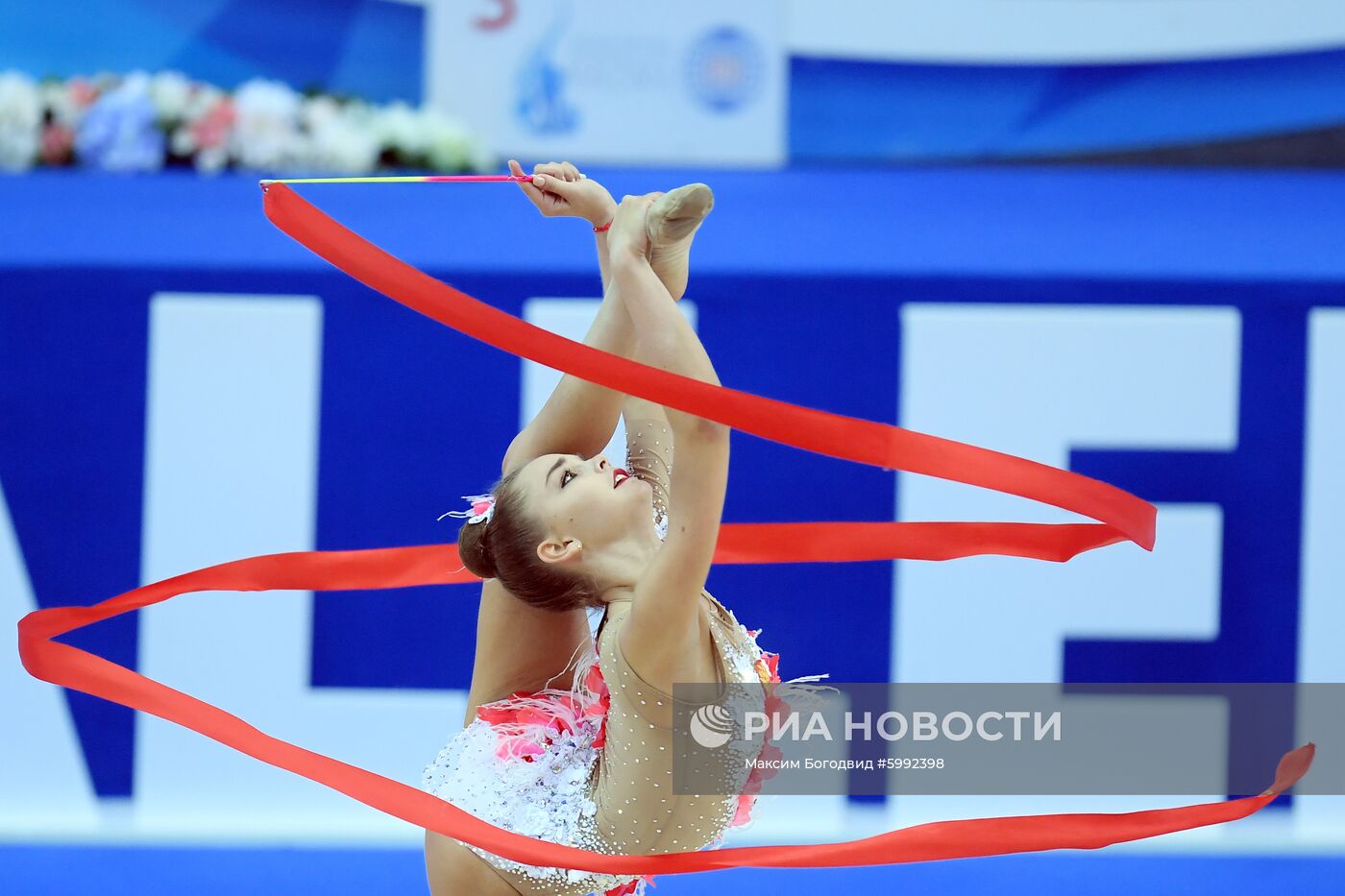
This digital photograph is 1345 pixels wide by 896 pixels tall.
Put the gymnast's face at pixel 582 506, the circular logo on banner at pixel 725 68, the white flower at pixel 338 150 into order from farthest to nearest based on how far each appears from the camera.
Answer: the circular logo on banner at pixel 725 68, the white flower at pixel 338 150, the gymnast's face at pixel 582 506

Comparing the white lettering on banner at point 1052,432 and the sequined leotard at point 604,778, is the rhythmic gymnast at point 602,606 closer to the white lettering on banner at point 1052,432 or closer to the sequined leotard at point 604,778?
the sequined leotard at point 604,778

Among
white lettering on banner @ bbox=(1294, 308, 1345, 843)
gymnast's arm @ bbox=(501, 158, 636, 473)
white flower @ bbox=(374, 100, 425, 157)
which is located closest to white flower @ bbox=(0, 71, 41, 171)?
white flower @ bbox=(374, 100, 425, 157)

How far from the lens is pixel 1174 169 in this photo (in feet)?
10.5

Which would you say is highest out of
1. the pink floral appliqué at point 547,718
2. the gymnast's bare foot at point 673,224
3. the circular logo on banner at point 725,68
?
the circular logo on banner at point 725,68

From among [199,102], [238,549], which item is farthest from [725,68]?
[238,549]

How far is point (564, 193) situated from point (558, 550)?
43cm

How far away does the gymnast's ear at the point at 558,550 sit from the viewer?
1.84m

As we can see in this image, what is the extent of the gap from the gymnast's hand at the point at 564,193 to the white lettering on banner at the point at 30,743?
1.63 meters

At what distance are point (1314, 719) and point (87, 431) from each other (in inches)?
94.6

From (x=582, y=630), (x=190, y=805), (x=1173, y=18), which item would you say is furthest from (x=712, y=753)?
(x=1173, y=18)

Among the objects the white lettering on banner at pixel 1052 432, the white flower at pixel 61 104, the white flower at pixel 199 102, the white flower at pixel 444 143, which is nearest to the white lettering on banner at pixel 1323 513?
the white lettering on banner at pixel 1052 432

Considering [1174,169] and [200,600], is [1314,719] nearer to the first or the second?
[1174,169]

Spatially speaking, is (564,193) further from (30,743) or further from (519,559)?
(30,743)

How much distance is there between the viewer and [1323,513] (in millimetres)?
2959
